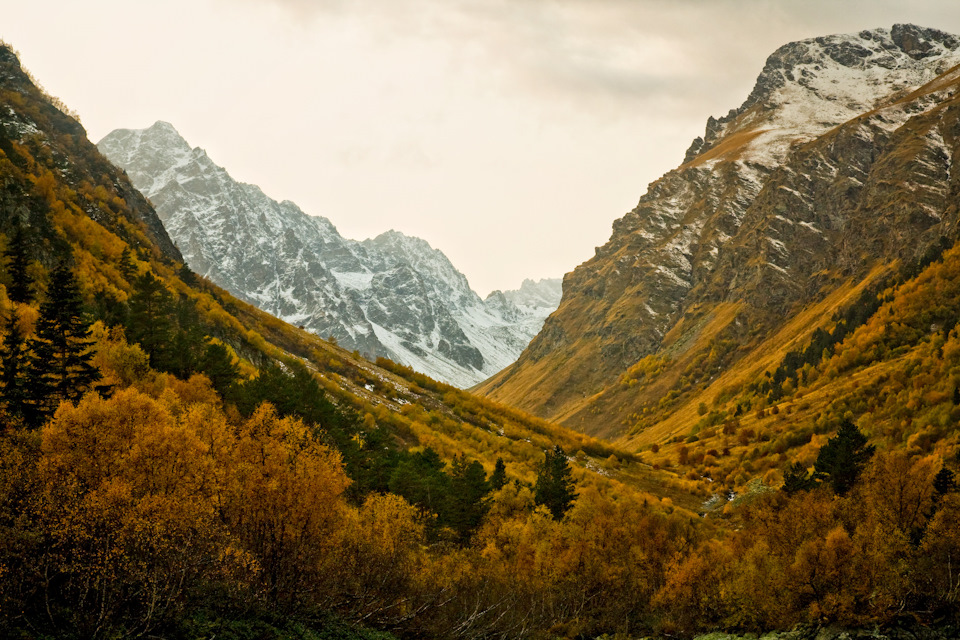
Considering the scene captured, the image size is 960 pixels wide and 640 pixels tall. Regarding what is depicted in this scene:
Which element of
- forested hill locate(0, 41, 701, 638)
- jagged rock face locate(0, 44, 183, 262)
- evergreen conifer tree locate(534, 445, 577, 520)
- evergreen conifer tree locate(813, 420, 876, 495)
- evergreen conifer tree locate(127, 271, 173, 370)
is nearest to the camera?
forested hill locate(0, 41, 701, 638)

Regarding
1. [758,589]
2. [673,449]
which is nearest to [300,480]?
[758,589]

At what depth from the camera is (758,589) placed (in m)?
55.7

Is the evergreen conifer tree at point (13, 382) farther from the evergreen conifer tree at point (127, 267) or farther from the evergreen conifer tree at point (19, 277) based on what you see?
the evergreen conifer tree at point (127, 267)

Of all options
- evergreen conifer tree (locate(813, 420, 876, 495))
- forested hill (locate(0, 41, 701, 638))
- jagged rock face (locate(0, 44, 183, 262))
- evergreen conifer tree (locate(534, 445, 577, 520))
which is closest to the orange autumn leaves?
forested hill (locate(0, 41, 701, 638))

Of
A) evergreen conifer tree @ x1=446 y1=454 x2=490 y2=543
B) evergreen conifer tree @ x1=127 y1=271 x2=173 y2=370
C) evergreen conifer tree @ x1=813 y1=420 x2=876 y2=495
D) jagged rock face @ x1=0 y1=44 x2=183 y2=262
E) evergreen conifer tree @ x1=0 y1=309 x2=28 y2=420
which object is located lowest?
evergreen conifer tree @ x1=446 y1=454 x2=490 y2=543

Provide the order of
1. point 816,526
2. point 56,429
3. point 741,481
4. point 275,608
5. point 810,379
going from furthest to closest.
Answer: point 810,379 < point 741,481 < point 816,526 < point 275,608 < point 56,429

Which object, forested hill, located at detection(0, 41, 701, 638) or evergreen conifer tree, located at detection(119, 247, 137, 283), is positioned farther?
evergreen conifer tree, located at detection(119, 247, 137, 283)

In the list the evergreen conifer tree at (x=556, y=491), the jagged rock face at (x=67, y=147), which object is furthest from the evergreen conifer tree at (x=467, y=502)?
the jagged rock face at (x=67, y=147)

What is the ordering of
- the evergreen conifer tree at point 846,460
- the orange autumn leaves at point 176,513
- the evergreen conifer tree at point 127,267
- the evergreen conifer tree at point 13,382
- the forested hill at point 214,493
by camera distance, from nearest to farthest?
1. the orange autumn leaves at point 176,513
2. the forested hill at point 214,493
3. the evergreen conifer tree at point 13,382
4. the evergreen conifer tree at point 846,460
5. the evergreen conifer tree at point 127,267

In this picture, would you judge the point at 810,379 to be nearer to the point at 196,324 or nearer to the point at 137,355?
the point at 196,324

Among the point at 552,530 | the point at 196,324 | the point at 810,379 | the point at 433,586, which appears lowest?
the point at 433,586

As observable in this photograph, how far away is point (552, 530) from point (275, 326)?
302ft

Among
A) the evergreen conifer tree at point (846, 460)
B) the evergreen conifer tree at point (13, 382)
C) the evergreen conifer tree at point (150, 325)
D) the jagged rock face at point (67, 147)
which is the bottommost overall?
the evergreen conifer tree at point (13, 382)

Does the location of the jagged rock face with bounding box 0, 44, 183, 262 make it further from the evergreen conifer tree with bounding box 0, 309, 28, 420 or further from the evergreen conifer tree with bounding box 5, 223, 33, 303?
the evergreen conifer tree with bounding box 0, 309, 28, 420
